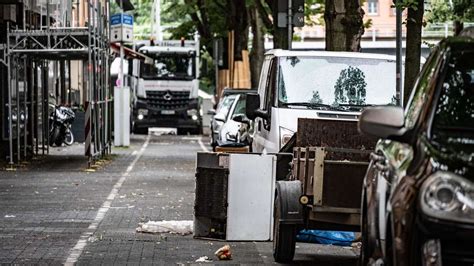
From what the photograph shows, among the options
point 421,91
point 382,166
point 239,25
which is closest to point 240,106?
point 239,25

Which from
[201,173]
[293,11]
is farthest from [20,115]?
[201,173]

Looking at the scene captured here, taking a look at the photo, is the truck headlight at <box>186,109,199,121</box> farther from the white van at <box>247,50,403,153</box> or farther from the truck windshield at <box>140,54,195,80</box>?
the white van at <box>247,50,403,153</box>

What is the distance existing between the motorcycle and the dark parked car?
29691 mm

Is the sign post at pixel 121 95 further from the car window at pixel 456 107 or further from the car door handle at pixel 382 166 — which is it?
the car window at pixel 456 107

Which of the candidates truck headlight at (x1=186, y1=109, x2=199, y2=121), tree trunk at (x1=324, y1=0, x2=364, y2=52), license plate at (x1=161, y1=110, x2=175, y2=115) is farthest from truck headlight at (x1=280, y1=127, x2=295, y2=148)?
truck headlight at (x1=186, y1=109, x2=199, y2=121)

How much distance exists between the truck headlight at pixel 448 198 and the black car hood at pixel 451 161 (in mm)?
63

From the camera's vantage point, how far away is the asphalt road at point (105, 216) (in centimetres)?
1292

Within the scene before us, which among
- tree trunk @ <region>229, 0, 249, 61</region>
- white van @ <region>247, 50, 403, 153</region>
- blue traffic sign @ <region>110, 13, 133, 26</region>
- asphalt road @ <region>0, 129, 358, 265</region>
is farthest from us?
tree trunk @ <region>229, 0, 249, 61</region>

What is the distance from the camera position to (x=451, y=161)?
23.5ft

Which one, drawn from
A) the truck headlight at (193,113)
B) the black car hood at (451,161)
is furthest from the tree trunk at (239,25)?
the black car hood at (451,161)

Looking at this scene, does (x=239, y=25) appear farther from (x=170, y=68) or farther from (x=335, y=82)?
(x=335, y=82)

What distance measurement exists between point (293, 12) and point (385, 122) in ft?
58.3

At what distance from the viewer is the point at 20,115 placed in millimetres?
30078

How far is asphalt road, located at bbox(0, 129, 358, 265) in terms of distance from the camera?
12.9m
